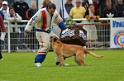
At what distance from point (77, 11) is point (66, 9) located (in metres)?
0.66

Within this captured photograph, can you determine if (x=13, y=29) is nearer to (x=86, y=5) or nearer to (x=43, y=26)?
(x=86, y=5)

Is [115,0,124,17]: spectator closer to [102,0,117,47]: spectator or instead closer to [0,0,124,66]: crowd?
[0,0,124,66]: crowd

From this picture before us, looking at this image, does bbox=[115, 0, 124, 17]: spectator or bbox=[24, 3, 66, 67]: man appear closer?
bbox=[24, 3, 66, 67]: man

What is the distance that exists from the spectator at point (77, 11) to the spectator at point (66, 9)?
31 cm

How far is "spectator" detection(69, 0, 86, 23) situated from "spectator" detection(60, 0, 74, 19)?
31cm

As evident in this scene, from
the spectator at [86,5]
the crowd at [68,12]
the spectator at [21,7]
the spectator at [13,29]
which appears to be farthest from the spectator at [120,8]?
the spectator at [13,29]

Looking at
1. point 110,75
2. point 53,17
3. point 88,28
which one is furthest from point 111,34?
point 110,75

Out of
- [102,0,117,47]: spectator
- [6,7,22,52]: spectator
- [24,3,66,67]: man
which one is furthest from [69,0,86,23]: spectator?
[24,3,66,67]: man

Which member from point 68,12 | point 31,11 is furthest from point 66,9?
point 31,11

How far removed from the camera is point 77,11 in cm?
2427

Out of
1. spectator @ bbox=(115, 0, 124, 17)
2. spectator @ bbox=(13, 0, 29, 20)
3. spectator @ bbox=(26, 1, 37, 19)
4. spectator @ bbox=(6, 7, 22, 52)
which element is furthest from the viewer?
spectator @ bbox=(115, 0, 124, 17)

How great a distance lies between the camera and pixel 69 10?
24734mm

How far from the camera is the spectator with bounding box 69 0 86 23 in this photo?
79.4 ft

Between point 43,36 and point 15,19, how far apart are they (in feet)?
26.9
